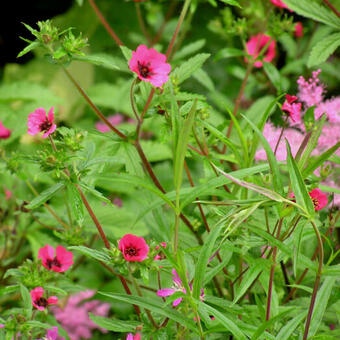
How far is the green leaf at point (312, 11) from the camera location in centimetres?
97

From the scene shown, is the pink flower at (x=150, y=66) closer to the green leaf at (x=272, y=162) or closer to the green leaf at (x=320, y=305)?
the green leaf at (x=272, y=162)

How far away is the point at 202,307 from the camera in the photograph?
0.58 metres

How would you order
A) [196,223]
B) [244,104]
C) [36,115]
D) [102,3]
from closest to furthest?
[36,115] < [196,223] < [244,104] < [102,3]

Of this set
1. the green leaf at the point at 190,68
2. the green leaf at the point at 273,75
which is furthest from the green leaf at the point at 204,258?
the green leaf at the point at 273,75

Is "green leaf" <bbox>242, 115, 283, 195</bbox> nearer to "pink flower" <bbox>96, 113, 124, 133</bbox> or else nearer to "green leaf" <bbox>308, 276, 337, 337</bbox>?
"green leaf" <bbox>308, 276, 337, 337</bbox>

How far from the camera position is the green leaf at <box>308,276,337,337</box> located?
621 mm

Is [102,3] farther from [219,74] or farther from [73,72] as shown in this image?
[219,74]

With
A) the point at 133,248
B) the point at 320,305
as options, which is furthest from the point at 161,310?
the point at 320,305

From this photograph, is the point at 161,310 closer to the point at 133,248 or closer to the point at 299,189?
the point at 133,248

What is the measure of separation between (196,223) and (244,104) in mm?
939

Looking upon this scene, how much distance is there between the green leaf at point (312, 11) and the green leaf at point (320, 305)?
1.78 feet

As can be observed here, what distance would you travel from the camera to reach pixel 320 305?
633 millimetres

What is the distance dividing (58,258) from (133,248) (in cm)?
23

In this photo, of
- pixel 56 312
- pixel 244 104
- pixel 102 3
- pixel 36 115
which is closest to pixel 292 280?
pixel 36 115
